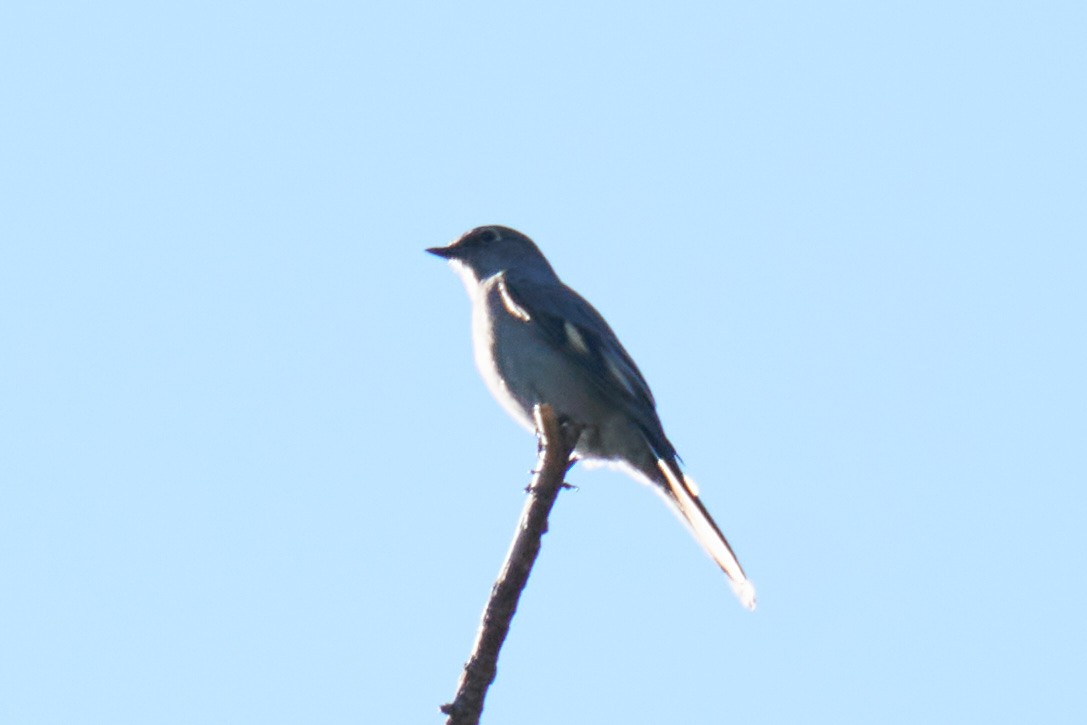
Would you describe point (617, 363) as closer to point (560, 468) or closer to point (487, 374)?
point (487, 374)

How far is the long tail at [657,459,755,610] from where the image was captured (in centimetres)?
823

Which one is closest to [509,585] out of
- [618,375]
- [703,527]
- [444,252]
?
[703,527]

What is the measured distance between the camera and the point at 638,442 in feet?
30.4

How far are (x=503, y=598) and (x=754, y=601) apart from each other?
126 inches

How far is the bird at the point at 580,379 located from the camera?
9141 millimetres

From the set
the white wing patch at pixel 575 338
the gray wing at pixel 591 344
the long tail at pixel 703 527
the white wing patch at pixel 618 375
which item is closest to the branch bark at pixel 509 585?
the long tail at pixel 703 527

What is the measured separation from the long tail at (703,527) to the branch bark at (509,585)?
2522 millimetres

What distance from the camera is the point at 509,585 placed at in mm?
5188

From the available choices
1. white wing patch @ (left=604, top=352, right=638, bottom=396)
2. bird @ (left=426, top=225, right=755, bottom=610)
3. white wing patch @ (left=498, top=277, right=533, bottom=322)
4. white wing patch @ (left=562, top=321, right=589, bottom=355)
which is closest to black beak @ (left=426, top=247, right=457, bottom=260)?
bird @ (left=426, top=225, right=755, bottom=610)

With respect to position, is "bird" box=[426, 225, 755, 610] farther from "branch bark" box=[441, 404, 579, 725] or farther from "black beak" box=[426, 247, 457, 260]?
"branch bark" box=[441, 404, 579, 725]

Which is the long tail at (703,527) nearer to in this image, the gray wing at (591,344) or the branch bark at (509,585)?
the gray wing at (591,344)

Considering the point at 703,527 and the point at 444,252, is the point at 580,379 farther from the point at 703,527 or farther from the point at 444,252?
the point at 444,252

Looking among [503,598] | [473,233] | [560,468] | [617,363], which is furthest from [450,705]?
[473,233]

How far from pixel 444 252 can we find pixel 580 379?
2247mm
